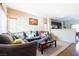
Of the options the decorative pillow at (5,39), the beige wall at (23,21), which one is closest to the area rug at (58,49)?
the beige wall at (23,21)

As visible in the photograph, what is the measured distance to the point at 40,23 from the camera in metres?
2.24

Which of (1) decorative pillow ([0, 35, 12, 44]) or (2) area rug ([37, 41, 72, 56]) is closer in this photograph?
(1) decorative pillow ([0, 35, 12, 44])

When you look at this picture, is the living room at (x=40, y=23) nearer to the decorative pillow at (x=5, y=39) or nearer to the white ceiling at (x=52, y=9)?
the white ceiling at (x=52, y=9)

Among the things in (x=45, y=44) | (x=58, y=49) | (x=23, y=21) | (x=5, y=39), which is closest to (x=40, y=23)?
(x=23, y=21)

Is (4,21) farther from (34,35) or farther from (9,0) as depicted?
(34,35)

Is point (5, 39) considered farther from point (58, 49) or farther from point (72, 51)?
point (72, 51)

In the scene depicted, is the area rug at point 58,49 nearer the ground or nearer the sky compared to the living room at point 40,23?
nearer the ground

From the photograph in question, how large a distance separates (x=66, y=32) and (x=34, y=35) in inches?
26.8

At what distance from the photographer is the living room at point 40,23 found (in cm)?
201

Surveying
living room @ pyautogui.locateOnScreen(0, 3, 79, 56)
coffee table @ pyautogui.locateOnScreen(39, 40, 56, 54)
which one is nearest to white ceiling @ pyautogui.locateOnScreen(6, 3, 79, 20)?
living room @ pyautogui.locateOnScreen(0, 3, 79, 56)

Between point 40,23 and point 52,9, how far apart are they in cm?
40

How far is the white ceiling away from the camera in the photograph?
1.97m

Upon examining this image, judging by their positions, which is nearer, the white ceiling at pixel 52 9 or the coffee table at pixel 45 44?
the white ceiling at pixel 52 9

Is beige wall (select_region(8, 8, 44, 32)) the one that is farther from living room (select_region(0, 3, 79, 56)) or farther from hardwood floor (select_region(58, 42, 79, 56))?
hardwood floor (select_region(58, 42, 79, 56))
